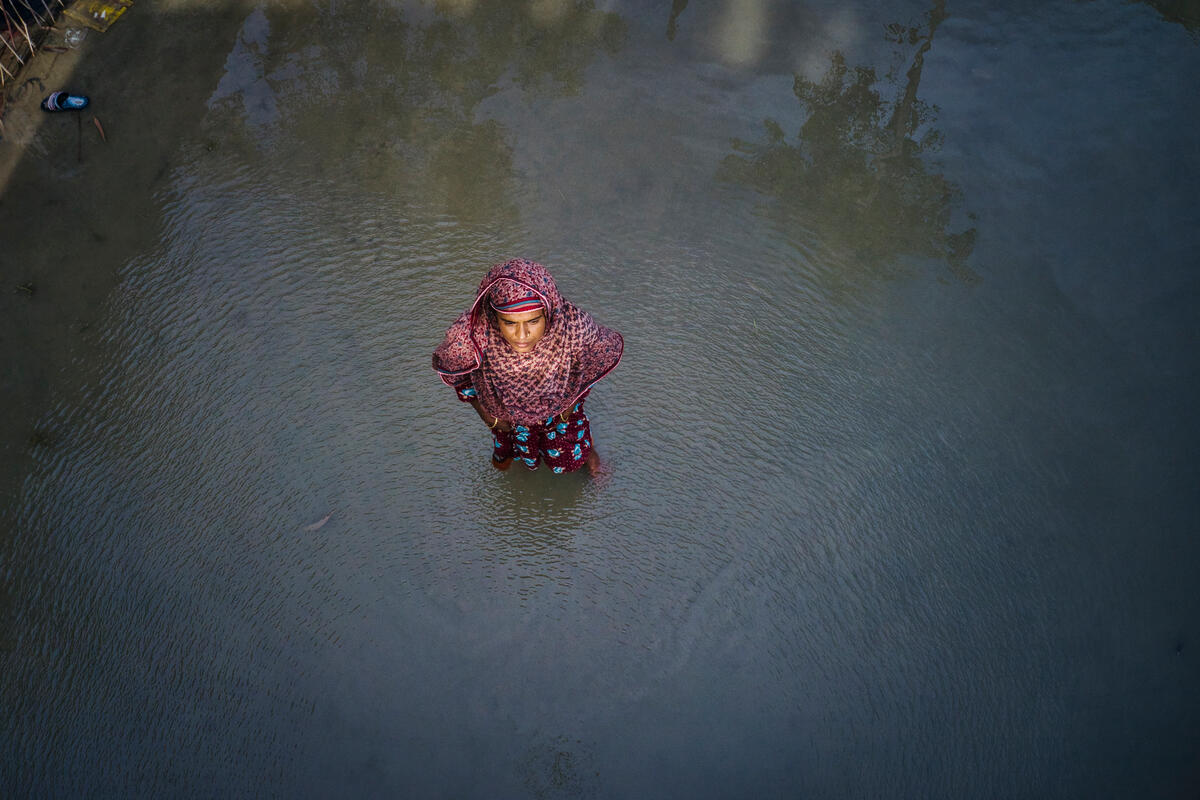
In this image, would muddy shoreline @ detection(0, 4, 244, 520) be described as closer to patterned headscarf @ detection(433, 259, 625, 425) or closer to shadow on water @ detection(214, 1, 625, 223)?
shadow on water @ detection(214, 1, 625, 223)

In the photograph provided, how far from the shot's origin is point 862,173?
353 centimetres

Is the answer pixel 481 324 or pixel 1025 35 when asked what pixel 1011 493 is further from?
pixel 1025 35

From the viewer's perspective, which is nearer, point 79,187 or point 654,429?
point 654,429

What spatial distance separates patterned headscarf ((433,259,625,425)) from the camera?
6.88 feet

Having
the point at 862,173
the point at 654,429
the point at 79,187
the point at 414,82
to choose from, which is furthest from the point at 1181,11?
the point at 79,187

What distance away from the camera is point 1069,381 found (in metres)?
3.02

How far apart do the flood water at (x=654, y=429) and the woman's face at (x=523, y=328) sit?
88 centimetres

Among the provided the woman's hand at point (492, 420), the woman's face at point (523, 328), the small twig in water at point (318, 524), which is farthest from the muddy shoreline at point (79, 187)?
the woman's face at point (523, 328)

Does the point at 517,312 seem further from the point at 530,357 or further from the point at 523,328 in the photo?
the point at 530,357

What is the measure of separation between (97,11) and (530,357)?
11.2ft

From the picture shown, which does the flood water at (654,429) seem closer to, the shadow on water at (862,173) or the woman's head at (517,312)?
the shadow on water at (862,173)

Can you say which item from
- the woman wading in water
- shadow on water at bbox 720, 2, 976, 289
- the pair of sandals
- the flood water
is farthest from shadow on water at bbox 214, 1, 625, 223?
the woman wading in water

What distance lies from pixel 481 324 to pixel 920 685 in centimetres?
170

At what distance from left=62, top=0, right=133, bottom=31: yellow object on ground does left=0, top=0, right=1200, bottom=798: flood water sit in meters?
0.10
